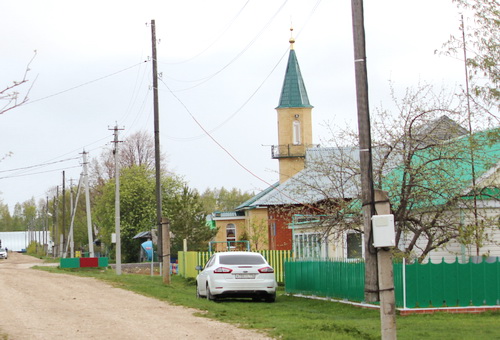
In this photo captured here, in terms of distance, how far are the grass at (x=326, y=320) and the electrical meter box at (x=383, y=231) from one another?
247 centimetres

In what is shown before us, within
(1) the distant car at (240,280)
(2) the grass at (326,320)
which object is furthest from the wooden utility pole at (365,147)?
(1) the distant car at (240,280)

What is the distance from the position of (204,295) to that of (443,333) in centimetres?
1078

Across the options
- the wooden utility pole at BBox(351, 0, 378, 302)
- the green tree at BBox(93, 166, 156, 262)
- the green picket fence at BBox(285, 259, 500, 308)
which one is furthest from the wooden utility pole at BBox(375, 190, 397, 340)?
the green tree at BBox(93, 166, 156, 262)

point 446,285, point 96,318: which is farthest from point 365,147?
point 96,318

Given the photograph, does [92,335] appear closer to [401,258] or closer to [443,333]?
[443,333]

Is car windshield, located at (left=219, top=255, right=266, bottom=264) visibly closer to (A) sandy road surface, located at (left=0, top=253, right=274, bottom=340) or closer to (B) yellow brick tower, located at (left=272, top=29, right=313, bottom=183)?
(A) sandy road surface, located at (left=0, top=253, right=274, bottom=340)

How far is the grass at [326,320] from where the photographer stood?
1462cm

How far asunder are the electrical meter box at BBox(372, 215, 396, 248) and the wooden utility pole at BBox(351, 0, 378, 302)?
722 mm

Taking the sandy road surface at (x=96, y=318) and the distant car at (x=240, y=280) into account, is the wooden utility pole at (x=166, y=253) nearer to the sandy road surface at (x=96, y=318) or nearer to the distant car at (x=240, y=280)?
the sandy road surface at (x=96, y=318)

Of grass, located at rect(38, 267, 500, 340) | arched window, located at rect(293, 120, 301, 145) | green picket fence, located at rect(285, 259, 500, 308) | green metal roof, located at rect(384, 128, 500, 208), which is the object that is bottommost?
grass, located at rect(38, 267, 500, 340)

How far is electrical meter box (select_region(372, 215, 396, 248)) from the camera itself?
12266 millimetres

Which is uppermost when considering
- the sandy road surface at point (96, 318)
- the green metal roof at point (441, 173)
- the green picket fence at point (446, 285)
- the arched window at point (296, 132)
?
the arched window at point (296, 132)

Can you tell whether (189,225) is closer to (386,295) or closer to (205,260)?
(205,260)

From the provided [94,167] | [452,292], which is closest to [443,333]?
[452,292]
